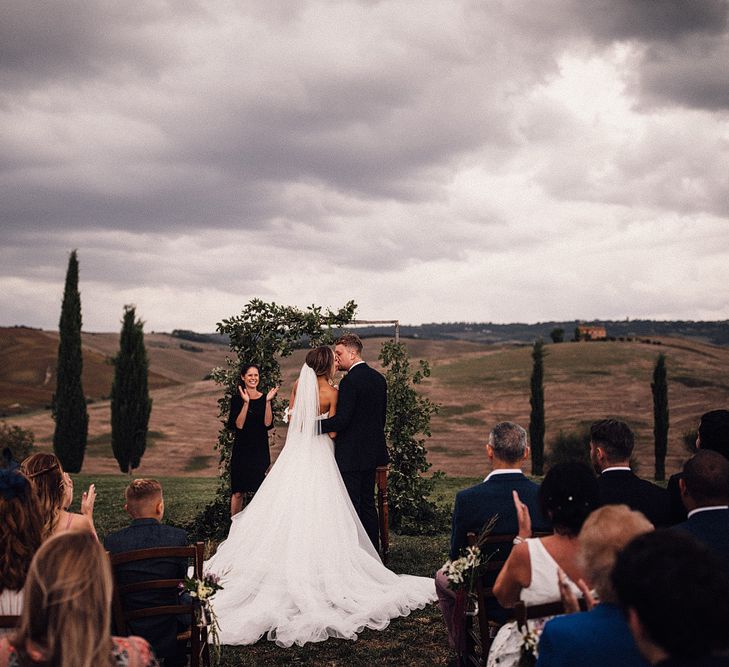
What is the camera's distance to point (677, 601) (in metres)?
1.78

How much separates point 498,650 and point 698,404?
4112 cm

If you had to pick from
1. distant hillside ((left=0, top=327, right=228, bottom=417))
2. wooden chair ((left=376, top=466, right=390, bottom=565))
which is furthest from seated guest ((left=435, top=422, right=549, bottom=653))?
distant hillside ((left=0, top=327, right=228, bottom=417))

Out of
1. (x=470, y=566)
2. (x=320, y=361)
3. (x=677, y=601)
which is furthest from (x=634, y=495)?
(x=320, y=361)

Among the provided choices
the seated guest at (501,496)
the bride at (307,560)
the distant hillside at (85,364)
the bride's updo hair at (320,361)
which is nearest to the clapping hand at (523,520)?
the seated guest at (501,496)

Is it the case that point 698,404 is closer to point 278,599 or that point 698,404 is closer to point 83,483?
point 83,483

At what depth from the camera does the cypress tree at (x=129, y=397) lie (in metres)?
26.5

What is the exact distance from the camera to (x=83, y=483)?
1862cm

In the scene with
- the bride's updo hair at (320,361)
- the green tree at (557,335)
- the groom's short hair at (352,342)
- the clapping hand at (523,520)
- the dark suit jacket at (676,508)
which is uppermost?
the green tree at (557,335)

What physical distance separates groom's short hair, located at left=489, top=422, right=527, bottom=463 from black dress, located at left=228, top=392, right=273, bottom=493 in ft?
16.4

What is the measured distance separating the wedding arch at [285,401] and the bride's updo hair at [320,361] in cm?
198

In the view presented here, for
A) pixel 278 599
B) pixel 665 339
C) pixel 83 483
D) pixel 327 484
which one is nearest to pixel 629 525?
pixel 278 599

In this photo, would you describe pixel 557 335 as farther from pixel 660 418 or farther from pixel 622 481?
pixel 622 481

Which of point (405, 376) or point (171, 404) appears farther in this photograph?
point (171, 404)

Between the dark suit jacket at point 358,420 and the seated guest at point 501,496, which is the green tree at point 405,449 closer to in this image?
the dark suit jacket at point 358,420
